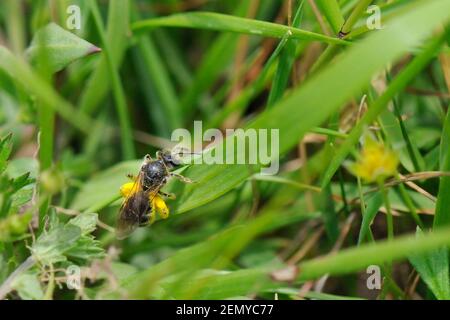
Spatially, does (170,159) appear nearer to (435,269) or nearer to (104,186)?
(104,186)

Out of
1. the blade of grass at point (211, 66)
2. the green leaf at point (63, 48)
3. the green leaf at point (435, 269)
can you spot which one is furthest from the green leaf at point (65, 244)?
the blade of grass at point (211, 66)

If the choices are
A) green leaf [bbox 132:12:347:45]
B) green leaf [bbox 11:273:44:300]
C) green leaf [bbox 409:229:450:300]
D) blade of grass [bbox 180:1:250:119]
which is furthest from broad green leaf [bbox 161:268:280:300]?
blade of grass [bbox 180:1:250:119]

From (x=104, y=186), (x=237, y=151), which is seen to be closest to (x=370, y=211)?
(x=237, y=151)

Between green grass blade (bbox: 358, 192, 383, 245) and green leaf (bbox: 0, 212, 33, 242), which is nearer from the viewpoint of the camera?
green leaf (bbox: 0, 212, 33, 242)

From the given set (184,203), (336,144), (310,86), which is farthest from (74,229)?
(336,144)

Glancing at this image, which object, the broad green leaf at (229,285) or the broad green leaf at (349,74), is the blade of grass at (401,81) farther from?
the broad green leaf at (229,285)

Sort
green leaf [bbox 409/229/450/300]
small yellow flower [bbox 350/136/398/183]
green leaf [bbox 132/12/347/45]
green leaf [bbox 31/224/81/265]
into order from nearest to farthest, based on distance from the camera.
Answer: small yellow flower [bbox 350/136/398/183] → green leaf [bbox 31/224/81/265] → green leaf [bbox 409/229/450/300] → green leaf [bbox 132/12/347/45]

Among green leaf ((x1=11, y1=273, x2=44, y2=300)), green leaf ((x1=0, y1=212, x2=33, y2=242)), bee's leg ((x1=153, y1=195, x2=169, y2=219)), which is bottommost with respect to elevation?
green leaf ((x1=11, y1=273, x2=44, y2=300))

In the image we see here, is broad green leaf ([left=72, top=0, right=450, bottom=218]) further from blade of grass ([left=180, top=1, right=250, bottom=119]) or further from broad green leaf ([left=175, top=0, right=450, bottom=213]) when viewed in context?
blade of grass ([left=180, top=1, right=250, bottom=119])
